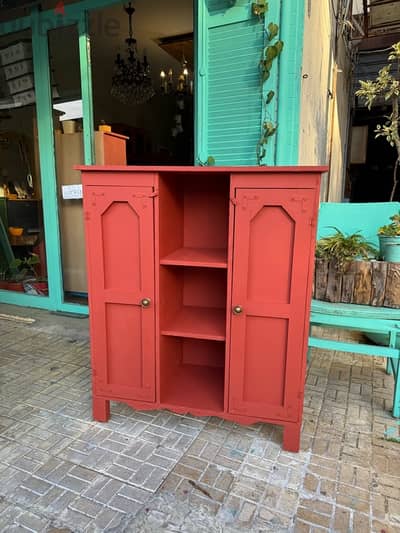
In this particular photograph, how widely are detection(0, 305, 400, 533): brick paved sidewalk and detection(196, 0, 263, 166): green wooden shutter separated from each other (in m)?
1.75

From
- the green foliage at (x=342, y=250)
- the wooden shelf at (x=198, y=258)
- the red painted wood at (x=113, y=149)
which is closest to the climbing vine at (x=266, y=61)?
the green foliage at (x=342, y=250)

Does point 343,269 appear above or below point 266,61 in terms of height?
below

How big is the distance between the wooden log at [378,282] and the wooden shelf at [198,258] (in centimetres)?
88

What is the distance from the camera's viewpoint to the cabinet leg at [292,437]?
1.63 meters

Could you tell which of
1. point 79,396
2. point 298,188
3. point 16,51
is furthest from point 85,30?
point 79,396

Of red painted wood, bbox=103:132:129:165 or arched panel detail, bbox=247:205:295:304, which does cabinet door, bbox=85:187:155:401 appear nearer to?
arched panel detail, bbox=247:205:295:304

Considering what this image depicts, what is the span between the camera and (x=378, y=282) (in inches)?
79.0

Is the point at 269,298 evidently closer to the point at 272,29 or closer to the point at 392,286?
the point at 392,286

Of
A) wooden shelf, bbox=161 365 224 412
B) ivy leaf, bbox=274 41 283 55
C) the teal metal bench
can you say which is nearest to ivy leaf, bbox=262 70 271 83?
ivy leaf, bbox=274 41 283 55

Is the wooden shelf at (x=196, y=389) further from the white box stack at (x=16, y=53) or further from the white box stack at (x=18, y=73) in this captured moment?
the white box stack at (x=16, y=53)

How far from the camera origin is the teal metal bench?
192 centimetres

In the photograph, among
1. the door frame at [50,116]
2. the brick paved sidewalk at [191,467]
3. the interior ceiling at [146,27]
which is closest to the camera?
the brick paved sidewalk at [191,467]

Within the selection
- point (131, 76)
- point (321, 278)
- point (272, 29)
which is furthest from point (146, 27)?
point (321, 278)

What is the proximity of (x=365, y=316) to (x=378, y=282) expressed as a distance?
22 cm
